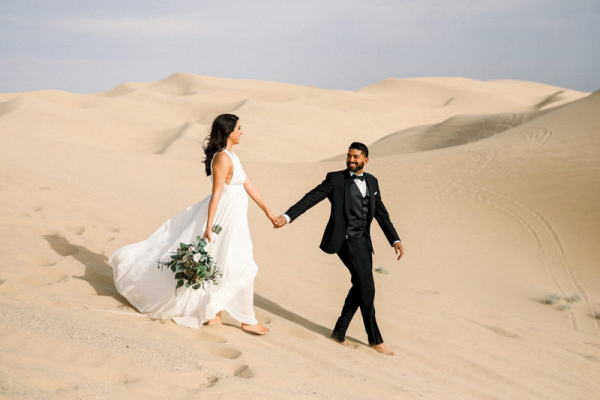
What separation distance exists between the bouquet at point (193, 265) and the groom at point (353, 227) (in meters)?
0.85

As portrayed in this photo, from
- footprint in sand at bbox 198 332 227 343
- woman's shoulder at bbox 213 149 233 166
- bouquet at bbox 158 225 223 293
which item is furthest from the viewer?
woman's shoulder at bbox 213 149 233 166

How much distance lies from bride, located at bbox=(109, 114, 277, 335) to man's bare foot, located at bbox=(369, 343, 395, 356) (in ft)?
3.39

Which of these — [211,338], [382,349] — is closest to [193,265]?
[211,338]

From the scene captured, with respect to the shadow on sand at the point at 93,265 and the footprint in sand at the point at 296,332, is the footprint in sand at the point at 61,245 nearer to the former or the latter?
the shadow on sand at the point at 93,265

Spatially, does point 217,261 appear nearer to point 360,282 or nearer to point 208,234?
point 208,234

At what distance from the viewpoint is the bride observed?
4496mm

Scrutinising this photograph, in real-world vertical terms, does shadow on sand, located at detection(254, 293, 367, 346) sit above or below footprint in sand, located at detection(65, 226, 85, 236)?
below

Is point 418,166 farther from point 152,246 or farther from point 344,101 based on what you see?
point 344,101

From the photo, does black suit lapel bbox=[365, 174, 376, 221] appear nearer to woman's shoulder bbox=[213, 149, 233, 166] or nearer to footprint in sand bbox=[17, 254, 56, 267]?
woman's shoulder bbox=[213, 149, 233, 166]

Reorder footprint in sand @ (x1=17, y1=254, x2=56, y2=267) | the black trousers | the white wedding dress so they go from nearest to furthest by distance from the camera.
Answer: the white wedding dress
the black trousers
footprint in sand @ (x1=17, y1=254, x2=56, y2=267)

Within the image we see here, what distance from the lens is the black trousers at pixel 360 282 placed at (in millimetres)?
4941

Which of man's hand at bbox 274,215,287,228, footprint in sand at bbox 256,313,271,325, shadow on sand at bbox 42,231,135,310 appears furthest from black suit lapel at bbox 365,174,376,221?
shadow on sand at bbox 42,231,135,310

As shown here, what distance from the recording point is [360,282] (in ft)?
16.2

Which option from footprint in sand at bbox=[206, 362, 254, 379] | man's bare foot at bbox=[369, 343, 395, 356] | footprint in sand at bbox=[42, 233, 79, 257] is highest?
footprint in sand at bbox=[42, 233, 79, 257]
